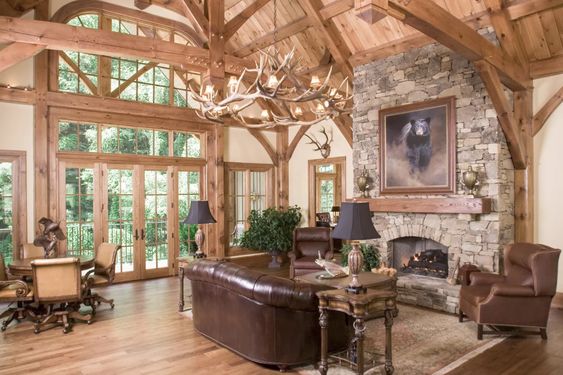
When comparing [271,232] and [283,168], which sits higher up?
[283,168]

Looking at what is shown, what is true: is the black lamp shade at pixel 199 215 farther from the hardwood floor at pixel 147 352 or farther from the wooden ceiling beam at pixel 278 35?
the wooden ceiling beam at pixel 278 35

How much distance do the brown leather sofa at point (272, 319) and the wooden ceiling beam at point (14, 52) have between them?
4.13 meters

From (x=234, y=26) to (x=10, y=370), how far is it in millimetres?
6177

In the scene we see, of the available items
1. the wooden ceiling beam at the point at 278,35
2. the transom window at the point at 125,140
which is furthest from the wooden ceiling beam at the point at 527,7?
the transom window at the point at 125,140

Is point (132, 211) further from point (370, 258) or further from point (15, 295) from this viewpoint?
point (370, 258)

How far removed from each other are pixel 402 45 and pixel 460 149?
201 cm

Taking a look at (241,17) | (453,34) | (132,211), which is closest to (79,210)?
(132,211)

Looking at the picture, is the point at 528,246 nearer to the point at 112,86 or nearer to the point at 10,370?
the point at 10,370

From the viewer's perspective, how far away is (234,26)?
25.0 feet

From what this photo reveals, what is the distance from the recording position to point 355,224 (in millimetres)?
Answer: 3779

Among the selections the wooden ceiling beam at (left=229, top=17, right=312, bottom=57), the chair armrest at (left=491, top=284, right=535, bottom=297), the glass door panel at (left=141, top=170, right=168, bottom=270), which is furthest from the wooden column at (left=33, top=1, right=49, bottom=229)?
the chair armrest at (left=491, top=284, right=535, bottom=297)

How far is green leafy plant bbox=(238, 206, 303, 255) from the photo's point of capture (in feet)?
31.2

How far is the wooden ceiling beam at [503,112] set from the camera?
5.25m

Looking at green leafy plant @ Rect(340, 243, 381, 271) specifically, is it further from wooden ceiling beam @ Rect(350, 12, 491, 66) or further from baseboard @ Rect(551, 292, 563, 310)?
wooden ceiling beam @ Rect(350, 12, 491, 66)
